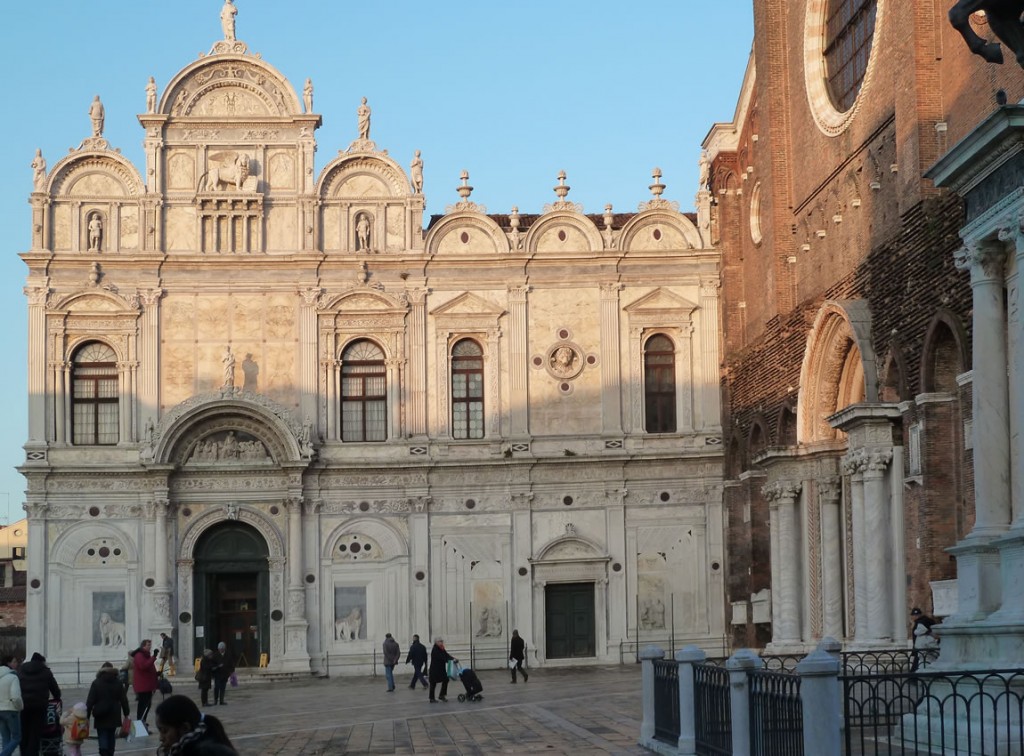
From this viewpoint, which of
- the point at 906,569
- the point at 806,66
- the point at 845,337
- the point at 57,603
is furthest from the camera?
A: the point at 57,603

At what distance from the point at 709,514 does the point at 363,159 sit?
11.5m

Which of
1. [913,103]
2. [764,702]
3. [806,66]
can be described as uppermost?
[806,66]

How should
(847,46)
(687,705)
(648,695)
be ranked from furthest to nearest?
(847,46) → (648,695) → (687,705)

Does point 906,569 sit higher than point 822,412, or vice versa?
point 822,412

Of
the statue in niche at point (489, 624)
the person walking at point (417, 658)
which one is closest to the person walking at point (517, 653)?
the person walking at point (417, 658)

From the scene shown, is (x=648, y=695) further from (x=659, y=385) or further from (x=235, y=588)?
(x=235, y=588)

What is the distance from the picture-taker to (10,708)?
17.2 m

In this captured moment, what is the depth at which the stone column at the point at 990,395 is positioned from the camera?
1784 cm

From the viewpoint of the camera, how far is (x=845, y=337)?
3016 cm

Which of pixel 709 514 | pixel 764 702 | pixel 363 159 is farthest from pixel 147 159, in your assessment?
pixel 764 702

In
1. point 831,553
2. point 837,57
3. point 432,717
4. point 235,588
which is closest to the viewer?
point 432,717

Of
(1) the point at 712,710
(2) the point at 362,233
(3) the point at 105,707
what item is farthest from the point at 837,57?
(3) the point at 105,707

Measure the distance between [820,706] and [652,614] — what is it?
2590 centimetres

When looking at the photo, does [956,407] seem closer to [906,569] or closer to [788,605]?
[906,569]
